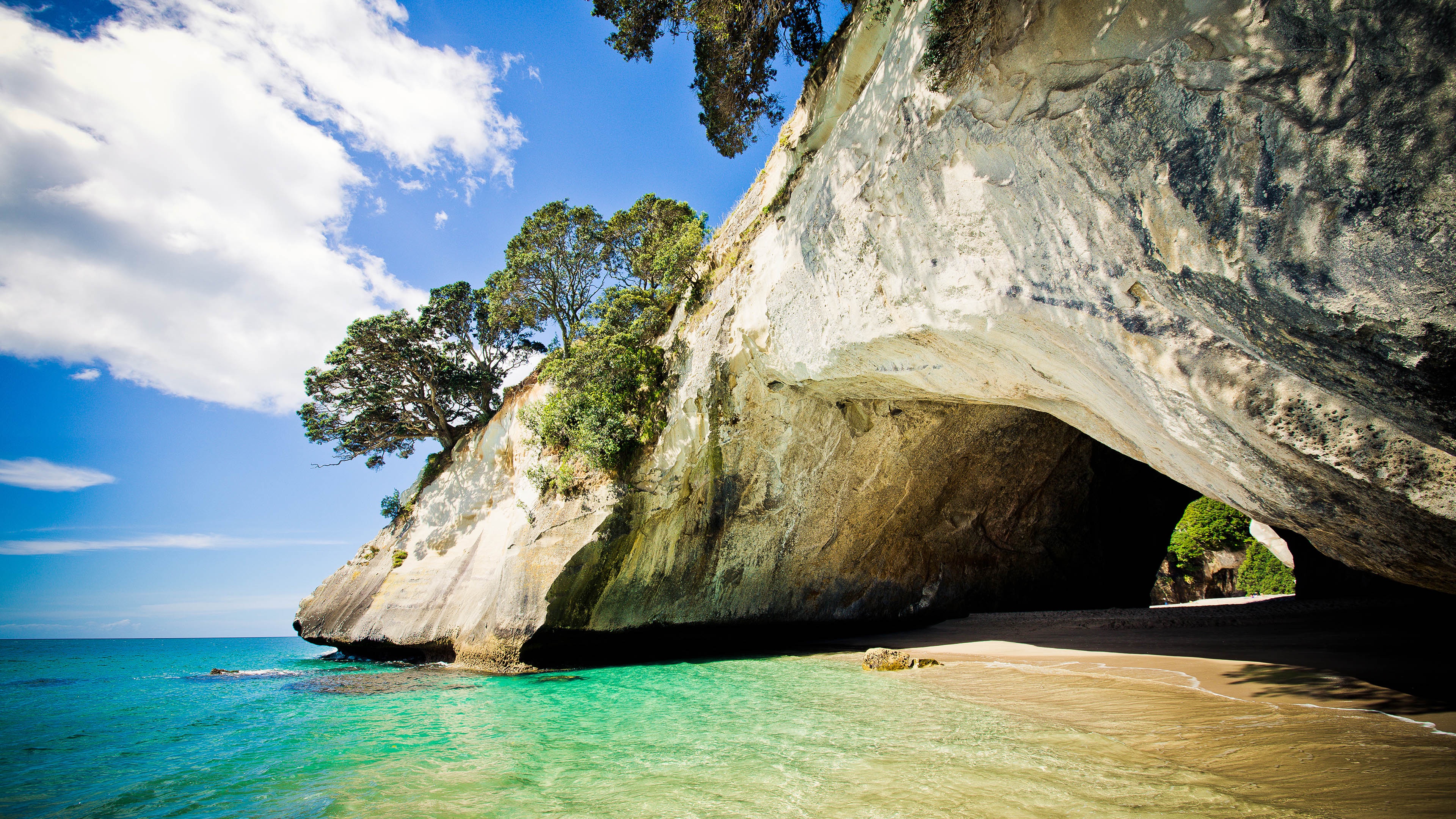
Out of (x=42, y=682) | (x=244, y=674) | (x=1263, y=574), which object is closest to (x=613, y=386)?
(x=244, y=674)

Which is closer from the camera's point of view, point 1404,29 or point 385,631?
point 1404,29

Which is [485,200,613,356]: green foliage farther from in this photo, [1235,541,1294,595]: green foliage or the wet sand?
[1235,541,1294,595]: green foliage

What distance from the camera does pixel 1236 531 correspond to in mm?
24094

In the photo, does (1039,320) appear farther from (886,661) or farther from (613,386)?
(613,386)

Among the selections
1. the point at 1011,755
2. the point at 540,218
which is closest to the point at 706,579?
the point at 1011,755

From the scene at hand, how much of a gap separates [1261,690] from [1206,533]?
2515 centimetres

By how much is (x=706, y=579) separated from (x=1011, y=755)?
947cm

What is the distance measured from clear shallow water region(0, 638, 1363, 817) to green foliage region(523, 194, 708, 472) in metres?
5.06

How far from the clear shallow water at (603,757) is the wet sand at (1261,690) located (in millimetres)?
368

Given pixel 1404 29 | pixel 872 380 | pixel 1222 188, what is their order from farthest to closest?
1. pixel 872 380
2. pixel 1222 188
3. pixel 1404 29

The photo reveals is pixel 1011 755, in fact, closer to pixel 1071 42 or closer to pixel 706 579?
pixel 1071 42

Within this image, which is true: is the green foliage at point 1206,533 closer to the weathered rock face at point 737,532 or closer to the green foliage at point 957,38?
the weathered rock face at point 737,532

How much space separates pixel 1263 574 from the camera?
22250mm

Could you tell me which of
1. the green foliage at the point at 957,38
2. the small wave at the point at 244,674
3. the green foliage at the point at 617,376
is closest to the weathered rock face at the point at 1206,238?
the green foliage at the point at 957,38
